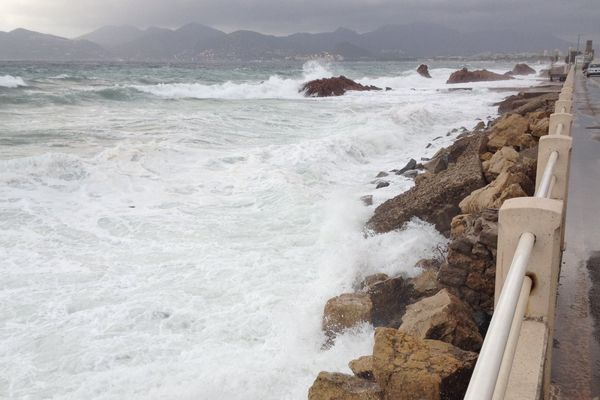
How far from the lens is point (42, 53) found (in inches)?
6088

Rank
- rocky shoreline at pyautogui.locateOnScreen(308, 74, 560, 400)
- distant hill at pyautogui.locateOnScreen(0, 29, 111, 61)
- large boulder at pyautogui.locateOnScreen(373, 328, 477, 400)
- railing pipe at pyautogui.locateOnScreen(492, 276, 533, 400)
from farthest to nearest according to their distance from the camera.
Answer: distant hill at pyautogui.locateOnScreen(0, 29, 111, 61)
rocky shoreline at pyautogui.locateOnScreen(308, 74, 560, 400)
large boulder at pyautogui.locateOnScreen(373, 328, 477, 400)
railing pipe at pyautogui.locateOnScreen(492, 276, 533, 400)

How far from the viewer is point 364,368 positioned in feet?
12.4

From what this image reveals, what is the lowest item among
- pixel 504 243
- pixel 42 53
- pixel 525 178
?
pixel 525 178

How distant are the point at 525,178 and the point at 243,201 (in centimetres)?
547

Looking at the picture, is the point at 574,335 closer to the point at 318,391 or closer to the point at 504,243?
the point at 504,243

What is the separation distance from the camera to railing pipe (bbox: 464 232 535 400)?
1410 millimetres

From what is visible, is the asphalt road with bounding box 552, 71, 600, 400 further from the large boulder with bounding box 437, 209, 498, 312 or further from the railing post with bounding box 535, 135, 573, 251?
the large boulder with bounding box 437, 209, 498, 312

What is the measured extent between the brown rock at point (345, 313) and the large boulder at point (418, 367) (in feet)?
4.97

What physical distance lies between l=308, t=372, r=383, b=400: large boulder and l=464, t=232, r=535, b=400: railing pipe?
5.46 feet

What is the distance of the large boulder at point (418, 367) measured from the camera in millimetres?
3129

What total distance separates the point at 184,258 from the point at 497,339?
6042 millimetres

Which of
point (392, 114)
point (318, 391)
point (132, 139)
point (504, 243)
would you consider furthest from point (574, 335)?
point (392, 114)

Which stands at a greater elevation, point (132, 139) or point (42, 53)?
point (42, 53)

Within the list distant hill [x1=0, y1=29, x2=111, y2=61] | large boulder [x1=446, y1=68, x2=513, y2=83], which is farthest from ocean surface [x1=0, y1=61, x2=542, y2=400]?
distant hill [x1=0, y1=29, x2=111, y2=61]
